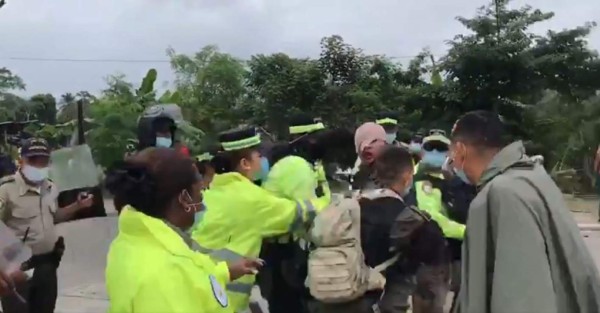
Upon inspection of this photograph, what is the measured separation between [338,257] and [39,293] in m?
2.75

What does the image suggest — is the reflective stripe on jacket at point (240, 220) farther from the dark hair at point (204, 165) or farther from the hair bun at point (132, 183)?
the hair bun at point (132, 183)

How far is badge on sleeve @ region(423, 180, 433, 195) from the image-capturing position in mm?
6204

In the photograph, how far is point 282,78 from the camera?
25.6 meters

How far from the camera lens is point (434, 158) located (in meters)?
6.80

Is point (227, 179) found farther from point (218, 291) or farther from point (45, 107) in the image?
point (45, 107)

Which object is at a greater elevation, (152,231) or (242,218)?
(152,231)

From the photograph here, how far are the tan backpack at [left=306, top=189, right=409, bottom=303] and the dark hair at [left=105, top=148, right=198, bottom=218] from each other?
165 centimetres

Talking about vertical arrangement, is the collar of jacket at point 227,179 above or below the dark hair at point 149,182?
below

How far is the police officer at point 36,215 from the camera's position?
6074 millimetres

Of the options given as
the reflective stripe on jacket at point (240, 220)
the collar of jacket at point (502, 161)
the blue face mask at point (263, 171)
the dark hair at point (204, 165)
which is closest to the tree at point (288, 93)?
the dark hair at point (204, 165)

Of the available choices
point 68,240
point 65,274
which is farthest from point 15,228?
A: point 68,240

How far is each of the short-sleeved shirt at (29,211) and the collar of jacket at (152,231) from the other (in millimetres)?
3483

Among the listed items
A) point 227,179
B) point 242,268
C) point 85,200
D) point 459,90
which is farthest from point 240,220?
point 459,90

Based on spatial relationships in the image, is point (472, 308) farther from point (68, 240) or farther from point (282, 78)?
point (282, 78)
